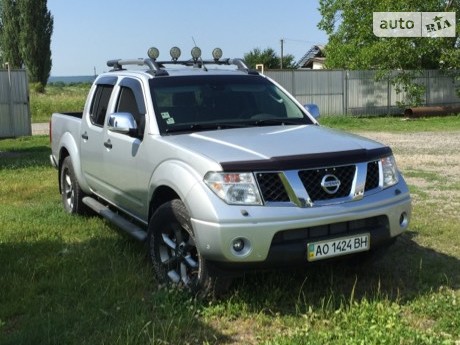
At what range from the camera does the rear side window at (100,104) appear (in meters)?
5.93

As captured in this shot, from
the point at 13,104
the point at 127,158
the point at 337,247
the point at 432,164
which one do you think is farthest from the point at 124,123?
the point at 13,104

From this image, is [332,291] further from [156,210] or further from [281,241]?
[156,210]

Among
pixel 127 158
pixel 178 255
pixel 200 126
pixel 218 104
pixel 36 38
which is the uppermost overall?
pixel 36 38

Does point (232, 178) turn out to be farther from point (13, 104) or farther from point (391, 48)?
point (391, 48)

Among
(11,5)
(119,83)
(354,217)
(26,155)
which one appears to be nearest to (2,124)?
(26,155)

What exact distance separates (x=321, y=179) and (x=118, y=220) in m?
2.26

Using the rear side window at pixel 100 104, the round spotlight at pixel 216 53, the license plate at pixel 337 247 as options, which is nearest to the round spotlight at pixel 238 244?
the license plate at pixel 337 247

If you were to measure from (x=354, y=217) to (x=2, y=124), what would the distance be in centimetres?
1654

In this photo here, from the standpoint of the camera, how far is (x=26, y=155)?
1356 centimetres

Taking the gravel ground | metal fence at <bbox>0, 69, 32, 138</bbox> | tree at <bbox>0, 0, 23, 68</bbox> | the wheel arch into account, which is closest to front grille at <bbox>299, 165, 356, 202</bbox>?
Result: the wheel arch

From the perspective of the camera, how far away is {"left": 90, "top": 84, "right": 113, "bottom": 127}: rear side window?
5.93 meters

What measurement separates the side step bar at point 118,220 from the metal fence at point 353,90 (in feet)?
59.0

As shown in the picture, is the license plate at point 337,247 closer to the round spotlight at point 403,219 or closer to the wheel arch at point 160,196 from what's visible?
the round spotlight at point 403,219

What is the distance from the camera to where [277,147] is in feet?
13.2
